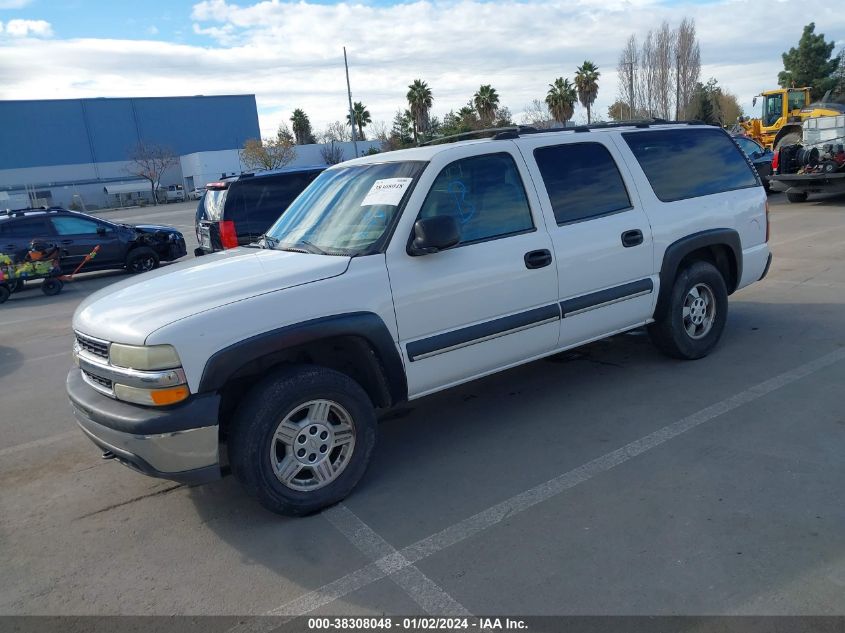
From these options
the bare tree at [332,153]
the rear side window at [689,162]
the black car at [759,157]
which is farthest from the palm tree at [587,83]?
the rear side window at [689,162]

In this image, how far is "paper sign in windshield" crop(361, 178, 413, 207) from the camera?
419cm

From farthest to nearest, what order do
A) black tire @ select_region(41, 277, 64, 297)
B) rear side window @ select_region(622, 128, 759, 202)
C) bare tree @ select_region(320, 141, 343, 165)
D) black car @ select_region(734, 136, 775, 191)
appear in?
1. bare tree @ select_region(320, 141, 343, 165)
2. black car @ select_region(734, 136, 775, 191)
3. black tire @ select_region(41, 277, 64, 297)
4. rear side window @ select_region(622, 128, 759, 202)

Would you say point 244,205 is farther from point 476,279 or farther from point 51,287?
point 476,279

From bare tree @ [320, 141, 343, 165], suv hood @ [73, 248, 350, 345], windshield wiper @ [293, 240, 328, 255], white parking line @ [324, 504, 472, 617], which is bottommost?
white parking line @ [324, 504, 472, 617]

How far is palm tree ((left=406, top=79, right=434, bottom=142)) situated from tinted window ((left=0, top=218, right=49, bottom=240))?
46.1m

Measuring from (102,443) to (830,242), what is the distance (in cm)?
1121

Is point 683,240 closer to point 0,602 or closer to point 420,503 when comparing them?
point 420,503

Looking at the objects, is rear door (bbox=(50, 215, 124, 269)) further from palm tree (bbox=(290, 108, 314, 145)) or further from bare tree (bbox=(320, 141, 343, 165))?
palm tree (bbox=(290, 108, 314, 145))

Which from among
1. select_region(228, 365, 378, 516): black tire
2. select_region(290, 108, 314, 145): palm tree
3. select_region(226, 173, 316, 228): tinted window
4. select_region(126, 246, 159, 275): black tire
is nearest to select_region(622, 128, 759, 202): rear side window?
select_region(228, 365, 378, 516): black tire

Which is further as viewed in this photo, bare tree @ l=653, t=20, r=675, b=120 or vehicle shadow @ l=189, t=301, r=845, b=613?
bare tree @ l=653, t=20, r=675, b=120

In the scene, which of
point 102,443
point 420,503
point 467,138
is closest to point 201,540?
point 102,443

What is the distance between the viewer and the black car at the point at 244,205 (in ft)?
34.1

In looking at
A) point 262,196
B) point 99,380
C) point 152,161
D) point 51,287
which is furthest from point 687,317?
point 152,161

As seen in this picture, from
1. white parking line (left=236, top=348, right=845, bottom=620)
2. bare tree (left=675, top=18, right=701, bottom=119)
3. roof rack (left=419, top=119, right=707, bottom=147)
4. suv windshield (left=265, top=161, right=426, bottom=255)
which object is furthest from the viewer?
bare tree (left=675, top=18, right=701, bottom=119)
